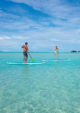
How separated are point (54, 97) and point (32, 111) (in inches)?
49.8

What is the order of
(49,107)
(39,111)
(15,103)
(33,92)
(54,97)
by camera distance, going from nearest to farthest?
1. (39,111)
2. (49,107)
3. (15,103)
4. (54,97)
5. (33,92)

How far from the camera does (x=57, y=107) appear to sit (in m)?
3.94

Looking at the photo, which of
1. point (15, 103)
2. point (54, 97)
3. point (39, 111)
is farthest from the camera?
point (54, 97)

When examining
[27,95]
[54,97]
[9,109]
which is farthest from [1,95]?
[54,97]

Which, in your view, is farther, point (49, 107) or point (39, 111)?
point (49, 107)

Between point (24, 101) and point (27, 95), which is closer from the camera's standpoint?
point (24, 101)

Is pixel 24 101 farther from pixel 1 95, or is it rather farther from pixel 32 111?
pixel 1 95

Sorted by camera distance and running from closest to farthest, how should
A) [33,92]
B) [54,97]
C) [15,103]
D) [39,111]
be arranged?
[39,111] → [15,103] → [54,97] → [33,92]

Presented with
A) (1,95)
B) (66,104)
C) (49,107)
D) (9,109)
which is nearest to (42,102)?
(49,107)

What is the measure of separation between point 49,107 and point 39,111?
1.23 feet

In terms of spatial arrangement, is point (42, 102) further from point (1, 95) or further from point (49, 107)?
point (1, 95)

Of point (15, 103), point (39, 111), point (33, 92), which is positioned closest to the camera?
point (39, 111)

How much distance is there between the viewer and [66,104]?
13.6 feet

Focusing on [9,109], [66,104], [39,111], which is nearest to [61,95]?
[66,104]
